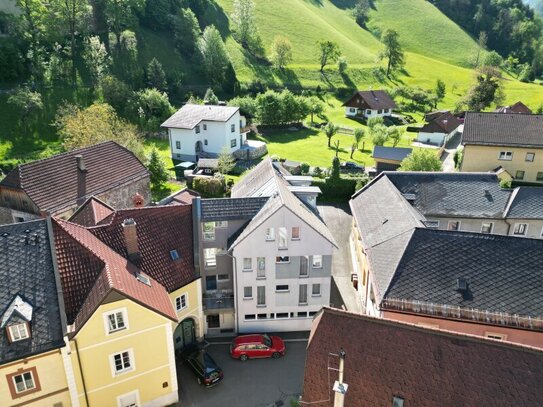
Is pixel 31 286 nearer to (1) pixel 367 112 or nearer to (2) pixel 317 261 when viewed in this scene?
(2) pixel 317 261

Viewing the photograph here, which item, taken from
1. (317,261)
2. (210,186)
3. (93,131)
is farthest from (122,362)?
(93,131)

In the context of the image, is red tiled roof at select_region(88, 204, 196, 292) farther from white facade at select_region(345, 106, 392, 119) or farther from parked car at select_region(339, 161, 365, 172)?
white facade at select_region(345, 106, 392, 119)

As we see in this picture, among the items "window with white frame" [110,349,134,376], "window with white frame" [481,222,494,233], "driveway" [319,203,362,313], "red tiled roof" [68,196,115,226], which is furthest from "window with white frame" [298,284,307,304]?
"window with white frame" [481,222,494,233]

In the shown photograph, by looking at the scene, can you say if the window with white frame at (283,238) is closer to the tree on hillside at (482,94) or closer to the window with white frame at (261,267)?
the window with white frame at (261,267)

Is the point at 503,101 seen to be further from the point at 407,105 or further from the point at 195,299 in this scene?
the point at 195,299

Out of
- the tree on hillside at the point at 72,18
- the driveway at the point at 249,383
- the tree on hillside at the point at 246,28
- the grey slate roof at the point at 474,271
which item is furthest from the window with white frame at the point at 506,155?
the tree on hillside at the point at 246,28

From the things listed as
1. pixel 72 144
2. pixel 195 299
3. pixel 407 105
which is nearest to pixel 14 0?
pixel 72 144

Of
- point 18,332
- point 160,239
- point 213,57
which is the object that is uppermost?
point 213,57
